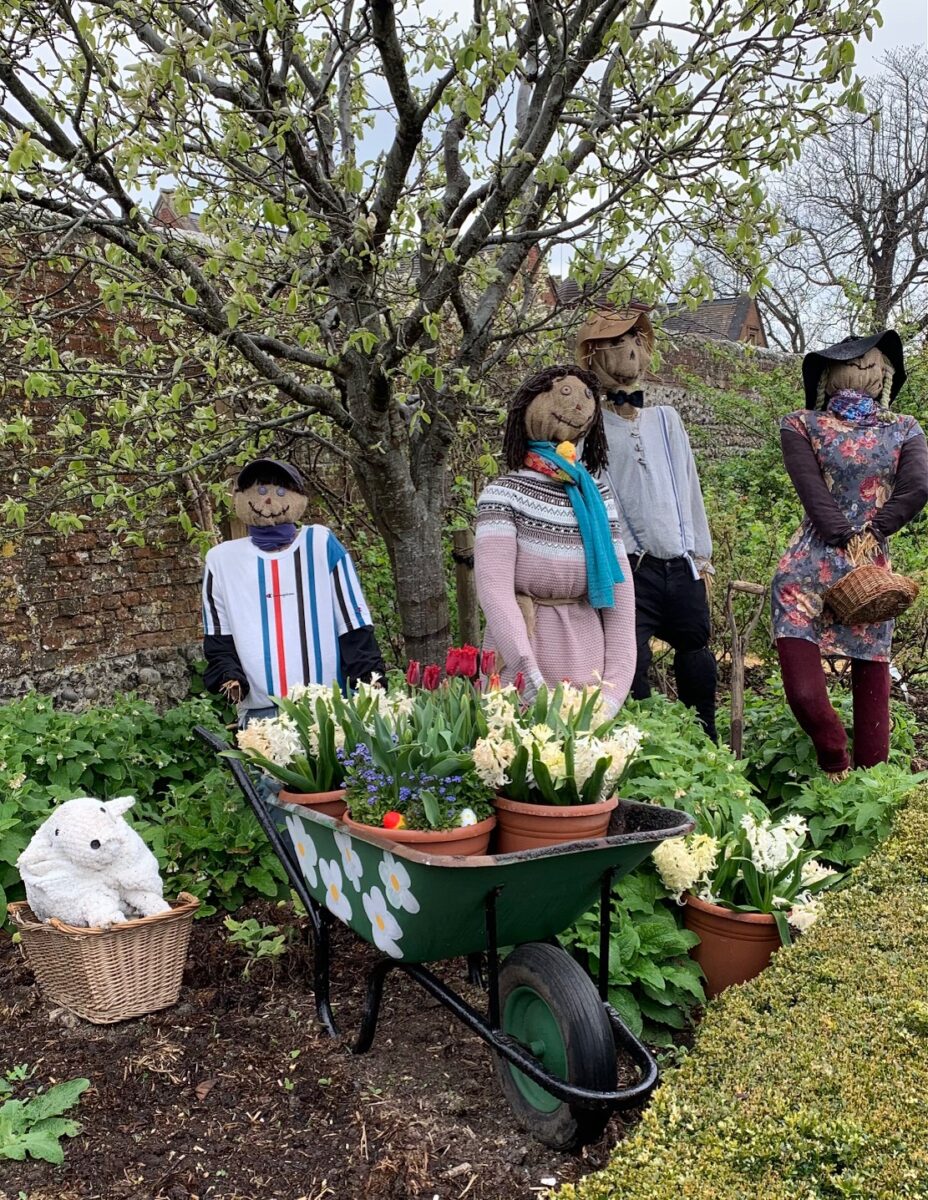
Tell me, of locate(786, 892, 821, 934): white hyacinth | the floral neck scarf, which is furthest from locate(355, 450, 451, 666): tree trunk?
locate(786, 892, 821, 934): white hyacinth

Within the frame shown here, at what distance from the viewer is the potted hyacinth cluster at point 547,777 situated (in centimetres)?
210

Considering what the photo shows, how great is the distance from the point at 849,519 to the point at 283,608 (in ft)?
7.19

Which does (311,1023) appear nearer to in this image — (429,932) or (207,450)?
(429,932)

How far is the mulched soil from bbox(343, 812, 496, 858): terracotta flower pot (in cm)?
70

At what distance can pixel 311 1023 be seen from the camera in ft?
9.09

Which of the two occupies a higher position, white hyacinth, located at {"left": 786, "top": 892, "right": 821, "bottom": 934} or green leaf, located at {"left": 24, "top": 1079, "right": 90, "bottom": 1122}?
white hyacinth, located at {"left": 786, "top": 892, "right": 821, "bottom": 934}

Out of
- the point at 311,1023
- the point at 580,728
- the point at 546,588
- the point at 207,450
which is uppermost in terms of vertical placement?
the point at 207,450

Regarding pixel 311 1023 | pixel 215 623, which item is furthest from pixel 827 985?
pixel 215 623

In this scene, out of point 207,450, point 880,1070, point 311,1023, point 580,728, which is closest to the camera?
point 880,1070

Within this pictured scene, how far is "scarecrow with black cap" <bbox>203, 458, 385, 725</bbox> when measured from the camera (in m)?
3.50

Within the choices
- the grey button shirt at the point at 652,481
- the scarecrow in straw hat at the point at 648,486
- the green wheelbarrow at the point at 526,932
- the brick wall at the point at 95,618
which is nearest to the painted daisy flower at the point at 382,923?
the green wheelbarrow at the point at 526,932

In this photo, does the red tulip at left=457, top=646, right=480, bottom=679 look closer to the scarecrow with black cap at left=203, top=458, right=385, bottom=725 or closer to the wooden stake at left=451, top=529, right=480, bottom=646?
the scarecrow with black cap at left=203, top=458, right=385, bottom=725

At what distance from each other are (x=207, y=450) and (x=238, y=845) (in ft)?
5.40

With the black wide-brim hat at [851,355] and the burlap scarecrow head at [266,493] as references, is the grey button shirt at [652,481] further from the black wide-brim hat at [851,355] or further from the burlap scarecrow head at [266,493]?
the burlap scarecrow head at [266,493]
